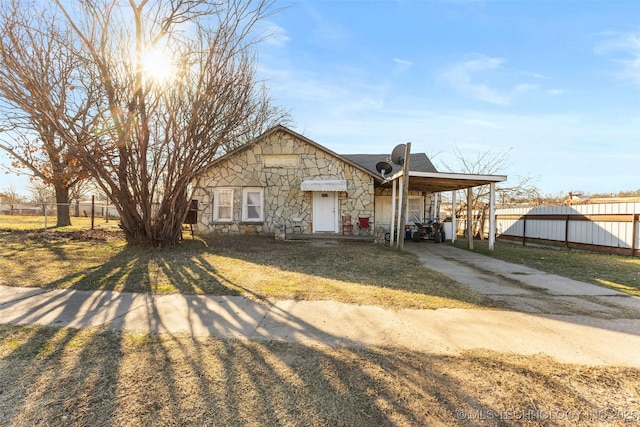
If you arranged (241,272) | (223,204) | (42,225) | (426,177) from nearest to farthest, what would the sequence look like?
(241,272), (426,177), (223,204), (42,225)

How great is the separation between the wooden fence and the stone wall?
7.48m

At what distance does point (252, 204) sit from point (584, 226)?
42.5ft

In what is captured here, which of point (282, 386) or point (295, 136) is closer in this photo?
point (282, 386)

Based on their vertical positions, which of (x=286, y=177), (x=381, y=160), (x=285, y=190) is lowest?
(x=285, y=190)

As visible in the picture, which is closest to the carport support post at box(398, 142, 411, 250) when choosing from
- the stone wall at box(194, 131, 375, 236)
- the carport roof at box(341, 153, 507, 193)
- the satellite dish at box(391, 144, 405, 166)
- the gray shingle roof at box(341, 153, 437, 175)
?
the carport roof at box(341, 153, 507, 193)

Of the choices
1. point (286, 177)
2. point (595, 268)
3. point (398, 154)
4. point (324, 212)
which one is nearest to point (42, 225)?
point (286, 177)

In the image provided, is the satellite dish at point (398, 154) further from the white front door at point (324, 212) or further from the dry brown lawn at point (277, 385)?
the dry brown lawn at point (277, 385)

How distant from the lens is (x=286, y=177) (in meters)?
13.7

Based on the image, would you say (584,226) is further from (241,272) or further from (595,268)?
(241,272)

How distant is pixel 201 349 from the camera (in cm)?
294

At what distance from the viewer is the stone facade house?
13656 mm

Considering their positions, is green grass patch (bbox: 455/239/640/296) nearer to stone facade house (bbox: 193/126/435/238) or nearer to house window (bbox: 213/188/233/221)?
stone facade house (bbox: 193/126/435/238)

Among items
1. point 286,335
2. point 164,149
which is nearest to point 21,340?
point 286,335

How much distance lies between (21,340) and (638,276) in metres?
10.6
